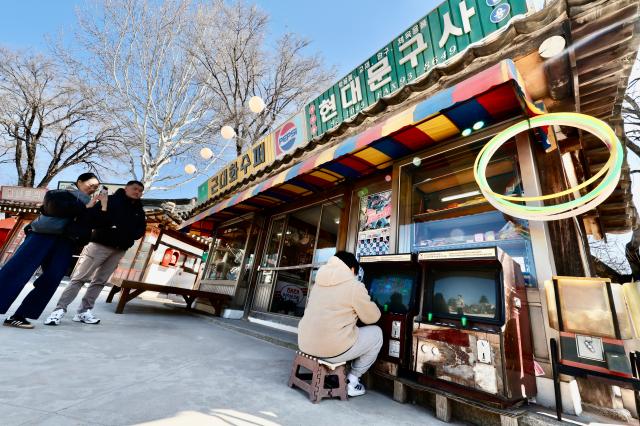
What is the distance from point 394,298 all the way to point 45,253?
154 inches

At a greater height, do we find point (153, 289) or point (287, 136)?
point (287, 136)

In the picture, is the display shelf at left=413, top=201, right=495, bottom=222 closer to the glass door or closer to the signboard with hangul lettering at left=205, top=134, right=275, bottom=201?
the glass door

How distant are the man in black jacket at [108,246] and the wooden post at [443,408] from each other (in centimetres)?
418

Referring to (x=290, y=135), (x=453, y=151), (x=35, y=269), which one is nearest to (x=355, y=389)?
(x=453, y=151)

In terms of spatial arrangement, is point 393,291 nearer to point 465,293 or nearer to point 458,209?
point 465,293

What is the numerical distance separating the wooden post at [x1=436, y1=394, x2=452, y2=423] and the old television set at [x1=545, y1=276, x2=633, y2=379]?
0.86m

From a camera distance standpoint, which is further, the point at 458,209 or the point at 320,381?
the point at 458,209

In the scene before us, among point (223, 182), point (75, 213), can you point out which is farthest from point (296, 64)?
point (75, 213)

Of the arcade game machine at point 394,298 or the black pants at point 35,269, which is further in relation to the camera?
the black pants at point 35,269

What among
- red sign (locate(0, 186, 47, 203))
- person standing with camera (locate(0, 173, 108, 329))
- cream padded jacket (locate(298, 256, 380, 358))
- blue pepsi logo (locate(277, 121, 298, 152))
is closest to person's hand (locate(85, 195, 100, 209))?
person standing with camera (locate(0, 173, 108, 329))

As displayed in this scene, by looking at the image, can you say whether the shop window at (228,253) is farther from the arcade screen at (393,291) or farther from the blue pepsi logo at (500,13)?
the blue pepsi logo at (500,13)

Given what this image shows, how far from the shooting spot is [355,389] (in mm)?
2209

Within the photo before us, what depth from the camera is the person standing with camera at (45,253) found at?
287 cm

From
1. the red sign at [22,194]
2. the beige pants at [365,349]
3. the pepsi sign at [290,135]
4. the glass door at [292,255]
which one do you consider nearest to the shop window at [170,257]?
the red sign at [22,194]
